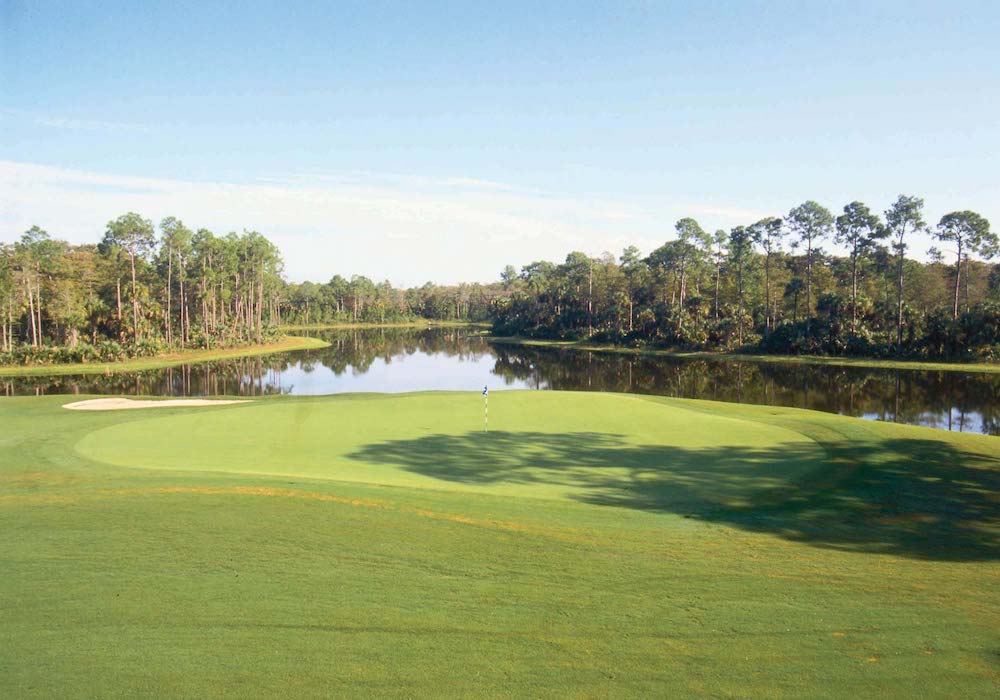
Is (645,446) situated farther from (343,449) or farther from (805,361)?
Result: (805,361)

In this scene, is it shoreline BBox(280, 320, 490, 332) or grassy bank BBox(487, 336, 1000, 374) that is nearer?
grassy bank BBox(487, 336, 1000, 374)

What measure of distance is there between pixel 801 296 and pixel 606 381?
140ft

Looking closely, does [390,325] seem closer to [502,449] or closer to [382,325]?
[382,325]

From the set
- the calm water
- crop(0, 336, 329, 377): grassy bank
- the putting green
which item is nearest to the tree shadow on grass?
the putting green

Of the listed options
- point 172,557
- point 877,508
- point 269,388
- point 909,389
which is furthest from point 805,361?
point 172,557

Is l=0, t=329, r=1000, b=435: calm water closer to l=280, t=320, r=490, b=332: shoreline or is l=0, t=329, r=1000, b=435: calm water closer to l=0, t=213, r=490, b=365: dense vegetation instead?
l=0, t=213, r=490, b=365: dense vegetation

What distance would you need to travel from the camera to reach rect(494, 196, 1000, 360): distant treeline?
200 feet

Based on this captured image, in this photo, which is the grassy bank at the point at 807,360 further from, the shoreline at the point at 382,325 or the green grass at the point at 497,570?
the shoreline at the point at 382,325

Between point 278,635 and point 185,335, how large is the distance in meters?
77.4

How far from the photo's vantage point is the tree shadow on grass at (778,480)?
36.3 ft

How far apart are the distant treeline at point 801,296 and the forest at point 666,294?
167 mm

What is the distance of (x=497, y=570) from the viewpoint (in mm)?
8227

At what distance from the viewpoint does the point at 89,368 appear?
169ft

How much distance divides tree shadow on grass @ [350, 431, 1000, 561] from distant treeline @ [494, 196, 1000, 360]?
49046 mm
